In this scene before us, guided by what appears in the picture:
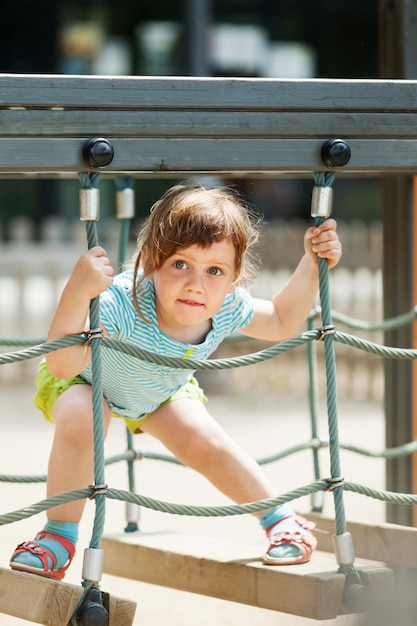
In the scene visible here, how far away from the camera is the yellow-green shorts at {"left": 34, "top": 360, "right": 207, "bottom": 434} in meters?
2.64

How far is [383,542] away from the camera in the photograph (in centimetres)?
288

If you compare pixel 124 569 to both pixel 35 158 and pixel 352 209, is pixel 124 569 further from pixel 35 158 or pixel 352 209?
pixel 352 209

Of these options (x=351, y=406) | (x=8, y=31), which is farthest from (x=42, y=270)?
(x=8, y=31)

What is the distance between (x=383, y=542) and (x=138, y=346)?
84 centimetres

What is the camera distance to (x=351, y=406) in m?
7.81

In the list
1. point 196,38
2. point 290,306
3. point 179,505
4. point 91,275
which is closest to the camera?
point 91,275

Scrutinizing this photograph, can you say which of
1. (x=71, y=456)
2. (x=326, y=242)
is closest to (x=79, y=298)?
(x=71, y=456)

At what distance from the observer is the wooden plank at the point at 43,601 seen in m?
2.19

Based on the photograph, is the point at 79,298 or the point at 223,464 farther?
the point at 223,464

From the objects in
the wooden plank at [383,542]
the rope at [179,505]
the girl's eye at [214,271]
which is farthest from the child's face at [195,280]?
the wooden plank at [383,542]

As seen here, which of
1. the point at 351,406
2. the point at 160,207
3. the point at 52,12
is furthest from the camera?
the point at 52,12

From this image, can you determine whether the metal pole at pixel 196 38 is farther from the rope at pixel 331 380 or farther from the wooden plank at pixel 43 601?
the wooden plank at pixel 43 601

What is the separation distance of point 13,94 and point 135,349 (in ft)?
1.80

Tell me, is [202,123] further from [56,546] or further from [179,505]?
[56,546]
